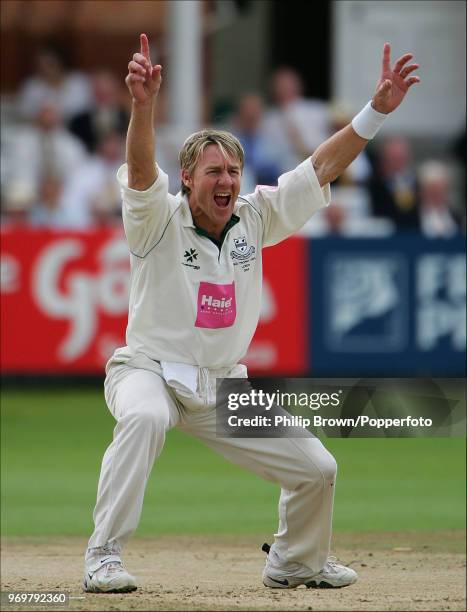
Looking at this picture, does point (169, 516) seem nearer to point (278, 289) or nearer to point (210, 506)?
point (210, 506)

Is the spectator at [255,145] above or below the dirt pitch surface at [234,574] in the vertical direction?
above

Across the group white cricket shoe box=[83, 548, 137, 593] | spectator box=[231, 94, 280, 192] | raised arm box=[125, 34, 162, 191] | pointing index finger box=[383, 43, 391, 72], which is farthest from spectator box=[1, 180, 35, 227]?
white cricket shoe box=[83, 548, 137, 593]

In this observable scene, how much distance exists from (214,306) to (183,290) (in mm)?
161

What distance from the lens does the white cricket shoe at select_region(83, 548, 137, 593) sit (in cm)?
628

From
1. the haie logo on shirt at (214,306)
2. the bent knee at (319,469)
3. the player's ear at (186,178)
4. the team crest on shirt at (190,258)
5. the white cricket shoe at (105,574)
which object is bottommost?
the white cricket shoe at (105,574)

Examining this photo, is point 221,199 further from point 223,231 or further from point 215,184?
point 223,231

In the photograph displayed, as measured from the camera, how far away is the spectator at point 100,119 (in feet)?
53.6

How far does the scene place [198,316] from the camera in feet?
21.3

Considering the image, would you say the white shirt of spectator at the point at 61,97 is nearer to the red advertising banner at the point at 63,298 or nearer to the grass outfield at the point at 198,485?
the red advertising banner at the point at 63,298

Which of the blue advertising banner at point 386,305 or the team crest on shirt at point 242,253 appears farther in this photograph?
the blue advertising banner at point 386,305

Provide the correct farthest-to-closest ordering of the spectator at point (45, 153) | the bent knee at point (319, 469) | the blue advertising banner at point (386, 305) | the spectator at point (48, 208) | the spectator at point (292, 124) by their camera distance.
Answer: the spectator at point (292, 124)
the spectator at point (45, 153)
the spectator at point (48, 208)
the blue advertising banner at point (386, 305)
the bent knee at point (319, 469)

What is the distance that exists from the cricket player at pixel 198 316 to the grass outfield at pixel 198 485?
244cm

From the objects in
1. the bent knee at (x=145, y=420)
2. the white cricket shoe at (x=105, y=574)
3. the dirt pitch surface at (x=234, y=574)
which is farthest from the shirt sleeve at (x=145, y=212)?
the dirt pitch surface at (x=234, y=574)

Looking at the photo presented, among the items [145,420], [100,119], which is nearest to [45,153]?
[100,119]
